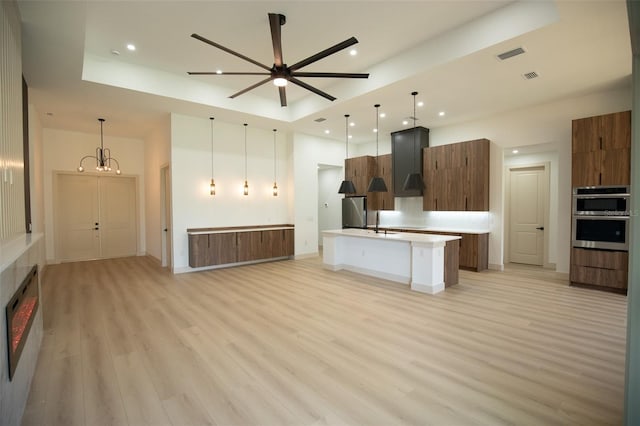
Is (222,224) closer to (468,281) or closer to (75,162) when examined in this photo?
(75,162)

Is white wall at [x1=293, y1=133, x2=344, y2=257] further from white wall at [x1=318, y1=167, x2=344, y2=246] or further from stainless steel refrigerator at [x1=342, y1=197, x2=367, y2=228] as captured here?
white wall at [x1=318, y1=167, x2=344, y2=246]

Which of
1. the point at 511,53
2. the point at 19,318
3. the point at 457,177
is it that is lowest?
the point at 19,318

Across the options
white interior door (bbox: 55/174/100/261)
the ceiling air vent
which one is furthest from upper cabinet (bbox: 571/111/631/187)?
white interior door (bbox: 55/174/100/261)

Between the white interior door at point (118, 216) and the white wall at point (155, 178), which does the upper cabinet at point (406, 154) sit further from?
the white interior door at point (118, 216)

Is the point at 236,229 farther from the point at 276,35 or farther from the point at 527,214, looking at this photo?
the point at 527,214

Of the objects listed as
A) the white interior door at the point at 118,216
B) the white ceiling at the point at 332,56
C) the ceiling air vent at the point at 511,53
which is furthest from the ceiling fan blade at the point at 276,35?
the white interior door at the point at 118,216

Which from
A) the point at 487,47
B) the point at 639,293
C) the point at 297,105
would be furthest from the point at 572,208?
the point at 297,105

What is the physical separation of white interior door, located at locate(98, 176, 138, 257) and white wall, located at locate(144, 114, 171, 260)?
48cm

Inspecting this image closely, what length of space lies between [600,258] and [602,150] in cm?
182

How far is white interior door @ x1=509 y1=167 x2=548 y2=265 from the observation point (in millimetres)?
7199

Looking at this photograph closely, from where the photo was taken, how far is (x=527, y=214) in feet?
24.4

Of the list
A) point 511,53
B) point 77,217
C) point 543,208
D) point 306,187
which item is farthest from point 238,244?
point 543,208

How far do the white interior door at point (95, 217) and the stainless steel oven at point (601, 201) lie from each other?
1081cm

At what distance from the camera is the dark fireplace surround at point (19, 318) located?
6.09ft
